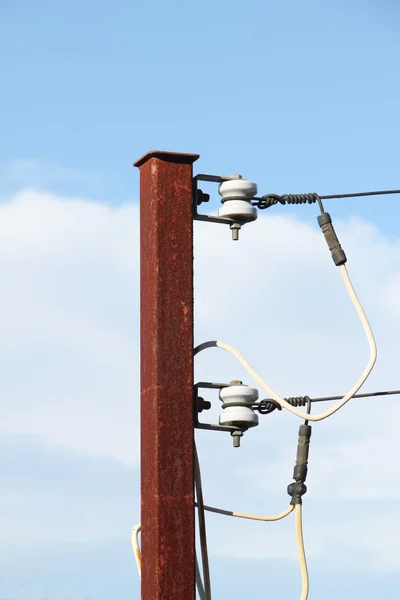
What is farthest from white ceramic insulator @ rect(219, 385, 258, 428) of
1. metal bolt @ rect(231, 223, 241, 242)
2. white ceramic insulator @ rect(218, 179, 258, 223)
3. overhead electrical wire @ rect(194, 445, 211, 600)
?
white ceramic insulator @ rect(218, 179, 258, 223)

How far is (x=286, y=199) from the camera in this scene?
7.32 meters

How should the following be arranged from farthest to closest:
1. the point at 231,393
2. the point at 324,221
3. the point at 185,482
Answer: the point at 324,221 → the point at 231,393 → the point at 185,482

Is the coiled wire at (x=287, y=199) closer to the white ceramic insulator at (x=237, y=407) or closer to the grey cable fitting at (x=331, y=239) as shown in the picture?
the grey cable fitting at (x=331, y=239)

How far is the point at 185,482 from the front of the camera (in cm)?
627

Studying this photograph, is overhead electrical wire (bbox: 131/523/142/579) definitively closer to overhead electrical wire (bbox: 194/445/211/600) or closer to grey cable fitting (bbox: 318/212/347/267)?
overhead electrical wire (bbox: 194/445/211/600)

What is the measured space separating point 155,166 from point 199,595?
224 cm

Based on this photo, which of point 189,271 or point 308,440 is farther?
point 308,440

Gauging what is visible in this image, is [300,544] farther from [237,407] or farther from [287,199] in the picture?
[287,199]

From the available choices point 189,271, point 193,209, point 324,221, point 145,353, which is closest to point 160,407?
point 145,353

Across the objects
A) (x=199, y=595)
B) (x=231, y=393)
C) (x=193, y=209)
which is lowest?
(x=199, y=595)

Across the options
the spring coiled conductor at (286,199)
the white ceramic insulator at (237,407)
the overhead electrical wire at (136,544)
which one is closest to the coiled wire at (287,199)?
the spring coiled conductor at (286,199)

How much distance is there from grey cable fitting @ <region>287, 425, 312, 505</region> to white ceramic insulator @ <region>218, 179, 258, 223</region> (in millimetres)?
1217

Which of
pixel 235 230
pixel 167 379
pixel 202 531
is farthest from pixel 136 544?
pixel 235 230

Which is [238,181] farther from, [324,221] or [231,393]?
[231,393]
